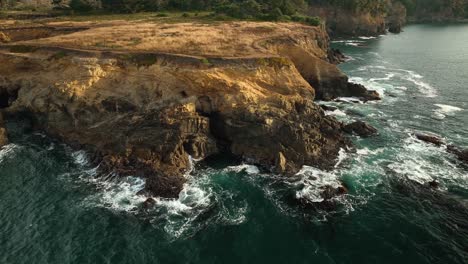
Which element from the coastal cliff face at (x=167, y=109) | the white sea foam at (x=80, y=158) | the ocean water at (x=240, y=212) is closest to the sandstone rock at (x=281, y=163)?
the coastal cliff face at (x=167, y=109)

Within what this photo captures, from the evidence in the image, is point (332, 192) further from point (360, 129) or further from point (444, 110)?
point (444, 110)

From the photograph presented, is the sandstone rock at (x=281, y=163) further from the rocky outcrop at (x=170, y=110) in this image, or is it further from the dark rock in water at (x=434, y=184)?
the dark rock in water at (x=434, y=184)

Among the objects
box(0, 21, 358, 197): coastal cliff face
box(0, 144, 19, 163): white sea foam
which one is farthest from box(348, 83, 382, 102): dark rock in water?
box(0, 144, 19, 163): white sea foam

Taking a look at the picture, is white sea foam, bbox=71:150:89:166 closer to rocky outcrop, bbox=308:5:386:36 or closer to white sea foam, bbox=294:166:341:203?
white sea foam, bbox=294:166:341:203

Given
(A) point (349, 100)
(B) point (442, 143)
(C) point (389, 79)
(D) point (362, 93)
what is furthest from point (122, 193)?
(C) point (389, 79)

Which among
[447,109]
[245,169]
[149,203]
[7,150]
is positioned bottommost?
[149,203]
